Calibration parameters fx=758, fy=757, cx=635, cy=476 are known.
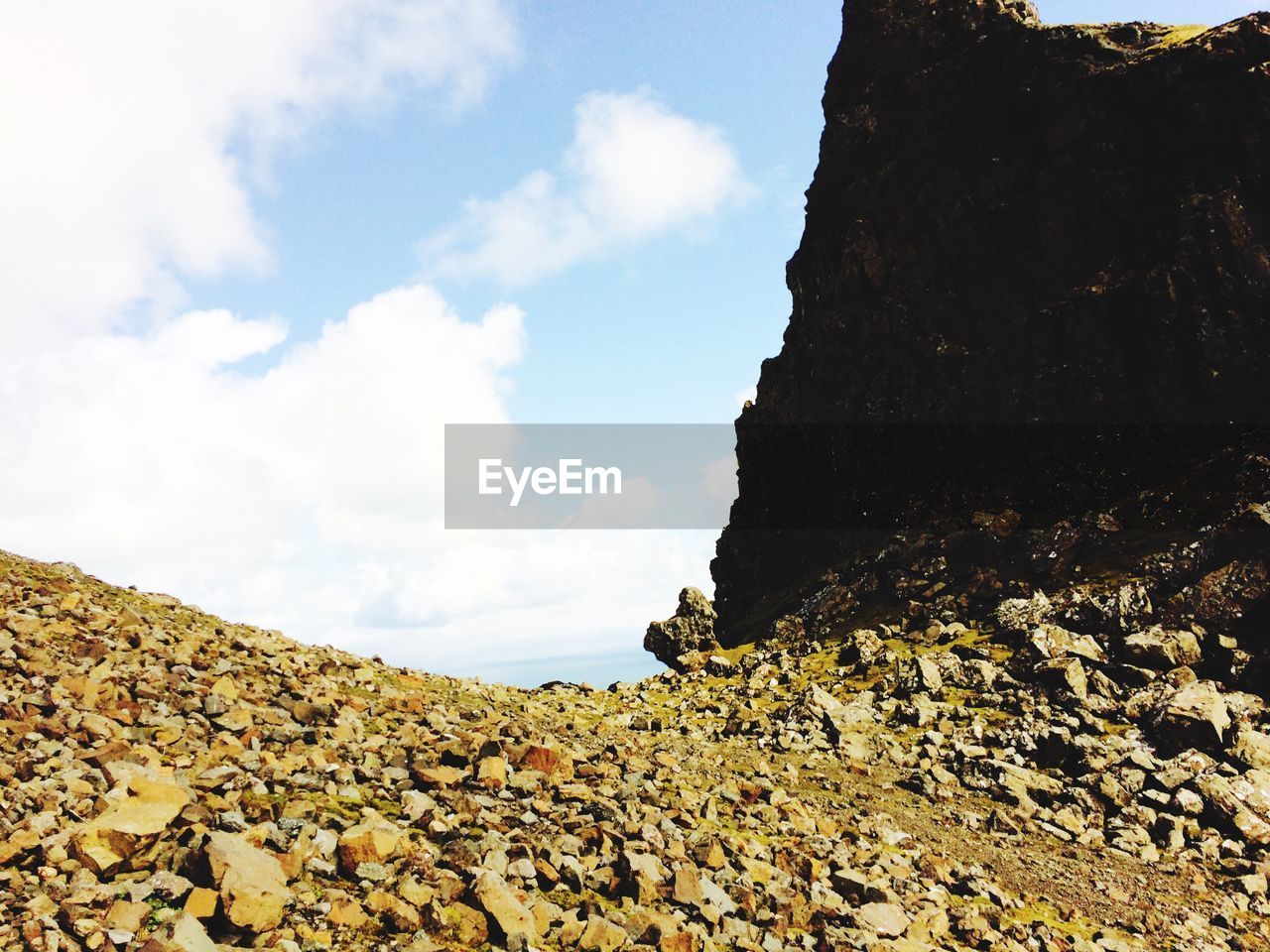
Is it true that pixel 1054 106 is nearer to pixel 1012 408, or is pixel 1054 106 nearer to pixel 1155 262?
pixel 1155 262

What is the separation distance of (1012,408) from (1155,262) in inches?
605

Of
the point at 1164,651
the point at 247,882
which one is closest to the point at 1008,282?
the point at 1164,651

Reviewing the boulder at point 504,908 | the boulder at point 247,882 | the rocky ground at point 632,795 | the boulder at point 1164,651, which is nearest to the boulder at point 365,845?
the rocky ground at point 632,795

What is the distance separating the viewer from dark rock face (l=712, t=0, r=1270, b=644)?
5875 centimetres

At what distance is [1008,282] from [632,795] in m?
68.2

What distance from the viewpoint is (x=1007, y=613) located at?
1876 inches

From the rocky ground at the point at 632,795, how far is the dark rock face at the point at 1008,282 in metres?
23.0

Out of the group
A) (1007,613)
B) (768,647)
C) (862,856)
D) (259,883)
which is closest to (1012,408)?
(1007,613)

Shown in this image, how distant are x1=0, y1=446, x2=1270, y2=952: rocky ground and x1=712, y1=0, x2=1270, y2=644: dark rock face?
23.0m

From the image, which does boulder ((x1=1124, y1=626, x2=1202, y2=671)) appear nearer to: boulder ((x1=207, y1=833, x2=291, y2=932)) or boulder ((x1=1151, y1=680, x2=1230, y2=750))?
boulder ((x1=1151, y1=680, x2=1230, y2=750))

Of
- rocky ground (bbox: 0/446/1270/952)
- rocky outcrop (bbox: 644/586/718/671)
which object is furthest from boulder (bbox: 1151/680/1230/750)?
rocky outcrop (bbox: 644/586/718/671)

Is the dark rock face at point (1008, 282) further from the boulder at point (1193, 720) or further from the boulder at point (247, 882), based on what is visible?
the boulder at point (247, 882)

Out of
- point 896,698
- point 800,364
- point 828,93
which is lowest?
point 896,698

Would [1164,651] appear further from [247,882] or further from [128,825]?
[128,825]
